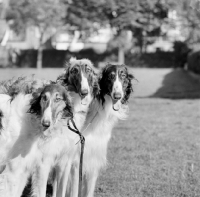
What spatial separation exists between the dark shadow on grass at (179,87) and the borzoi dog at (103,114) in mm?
16093

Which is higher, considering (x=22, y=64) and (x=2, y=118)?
(x=2, y=118)

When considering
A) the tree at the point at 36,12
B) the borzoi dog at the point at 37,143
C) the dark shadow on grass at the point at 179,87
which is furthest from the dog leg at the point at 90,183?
the tree at the point at 36,12

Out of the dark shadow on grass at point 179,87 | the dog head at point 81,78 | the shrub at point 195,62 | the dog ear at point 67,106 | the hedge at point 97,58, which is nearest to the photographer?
the dog ear at point 67,106

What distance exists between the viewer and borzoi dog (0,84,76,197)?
5.62m

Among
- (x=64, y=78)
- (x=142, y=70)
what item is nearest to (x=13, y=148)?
(x=64, y=78)

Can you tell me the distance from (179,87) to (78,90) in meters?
21.3

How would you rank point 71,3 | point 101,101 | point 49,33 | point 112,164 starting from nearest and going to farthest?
point 101,101, point 112,164, point 71,3, point 49,33

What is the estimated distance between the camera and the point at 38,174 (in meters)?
6.00

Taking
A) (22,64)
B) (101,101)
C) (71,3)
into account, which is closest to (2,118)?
(101,101)

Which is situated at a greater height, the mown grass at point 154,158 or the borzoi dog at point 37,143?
the borzoi dog at point 37,143

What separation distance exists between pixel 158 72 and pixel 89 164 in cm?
2615

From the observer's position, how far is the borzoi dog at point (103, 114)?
21.1 feet

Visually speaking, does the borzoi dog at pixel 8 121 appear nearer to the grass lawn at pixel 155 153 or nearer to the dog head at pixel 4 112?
the dog head at pixel 4 112

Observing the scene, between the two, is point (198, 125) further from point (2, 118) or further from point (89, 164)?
point (2, 118)
